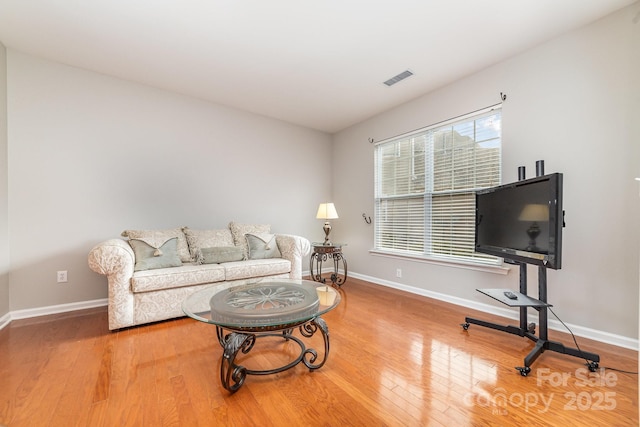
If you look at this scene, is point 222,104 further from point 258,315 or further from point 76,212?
point 258,315

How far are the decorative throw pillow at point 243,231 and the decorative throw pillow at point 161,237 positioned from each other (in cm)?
59

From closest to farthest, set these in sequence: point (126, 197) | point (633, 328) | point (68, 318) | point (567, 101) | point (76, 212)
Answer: point (633, 328) → point (567, 101) → point (68, 318) → point (76, 212) → point (126, 197)

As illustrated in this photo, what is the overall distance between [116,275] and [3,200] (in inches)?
51.9

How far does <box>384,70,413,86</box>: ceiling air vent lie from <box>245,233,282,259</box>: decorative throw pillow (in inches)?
93.4

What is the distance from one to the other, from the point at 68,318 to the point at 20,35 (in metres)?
2.60

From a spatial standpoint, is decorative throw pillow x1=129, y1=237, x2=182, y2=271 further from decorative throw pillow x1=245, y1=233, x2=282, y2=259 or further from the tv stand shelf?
the tv stand shelf

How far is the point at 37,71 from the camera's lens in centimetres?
270


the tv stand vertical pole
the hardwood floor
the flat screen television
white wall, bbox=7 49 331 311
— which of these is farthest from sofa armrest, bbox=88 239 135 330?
the tv stand vertical pole

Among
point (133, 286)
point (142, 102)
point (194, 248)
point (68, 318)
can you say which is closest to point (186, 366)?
point (133, 286)

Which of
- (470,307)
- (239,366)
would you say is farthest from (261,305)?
(470,307)

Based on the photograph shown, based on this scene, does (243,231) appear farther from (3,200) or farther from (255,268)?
(3,200)

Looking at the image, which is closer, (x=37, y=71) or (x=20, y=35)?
(x=20, y=35)

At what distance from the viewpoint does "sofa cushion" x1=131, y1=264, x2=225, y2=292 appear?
2.43 m

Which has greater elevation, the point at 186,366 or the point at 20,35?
the point at 20,35
